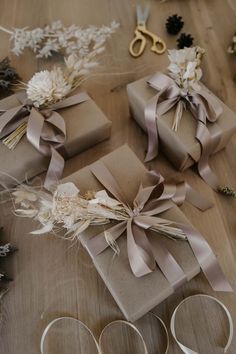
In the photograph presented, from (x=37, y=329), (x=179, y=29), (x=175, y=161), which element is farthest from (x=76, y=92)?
(x=37, y=329)

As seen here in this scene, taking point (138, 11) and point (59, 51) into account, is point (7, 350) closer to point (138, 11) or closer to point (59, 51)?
point (59, 51)

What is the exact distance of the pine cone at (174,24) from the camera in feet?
3.38

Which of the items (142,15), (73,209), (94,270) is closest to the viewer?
(73,209)

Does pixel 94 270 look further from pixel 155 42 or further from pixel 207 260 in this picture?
pixel 155 42

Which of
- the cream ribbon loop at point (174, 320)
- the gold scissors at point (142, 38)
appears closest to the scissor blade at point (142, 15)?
the gold scissors at point (142, 38)

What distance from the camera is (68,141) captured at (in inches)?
31.4

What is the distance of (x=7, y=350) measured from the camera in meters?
0.64

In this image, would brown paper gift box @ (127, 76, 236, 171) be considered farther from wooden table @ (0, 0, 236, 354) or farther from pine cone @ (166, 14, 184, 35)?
pine cone @ (166, 14, 184, 35)

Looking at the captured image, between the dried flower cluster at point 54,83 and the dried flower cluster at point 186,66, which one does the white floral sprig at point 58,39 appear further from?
the dried flower cluster at point 186,66

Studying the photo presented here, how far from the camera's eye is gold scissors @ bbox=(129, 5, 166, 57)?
3.36 feet

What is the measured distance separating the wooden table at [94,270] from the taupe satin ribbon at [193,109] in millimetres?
46

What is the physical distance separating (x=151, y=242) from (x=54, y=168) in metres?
0.32

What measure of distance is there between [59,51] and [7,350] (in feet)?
2.84

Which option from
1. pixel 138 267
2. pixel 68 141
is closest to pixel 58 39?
pixel 68 141
